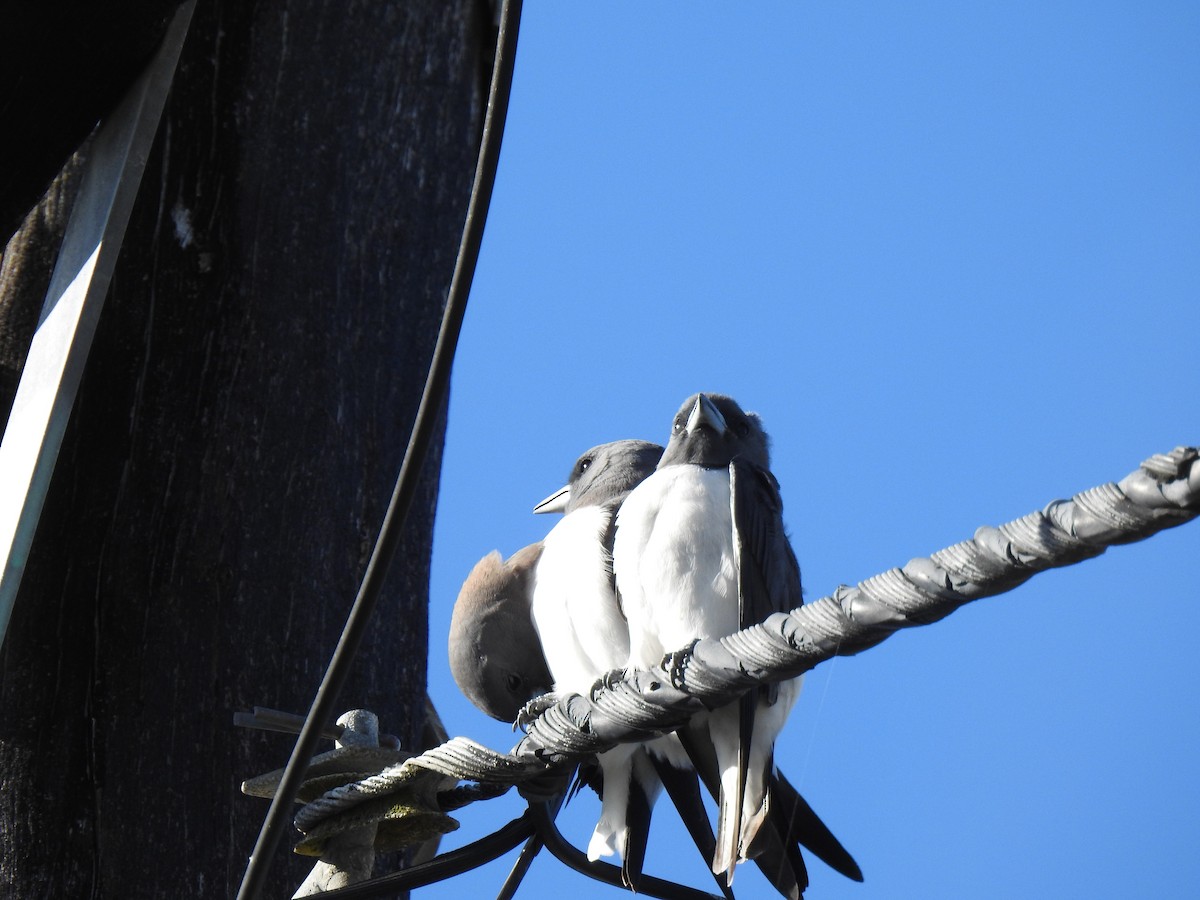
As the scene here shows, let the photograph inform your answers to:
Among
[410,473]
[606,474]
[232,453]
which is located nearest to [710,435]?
[606,474]

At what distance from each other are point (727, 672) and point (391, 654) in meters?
1.29

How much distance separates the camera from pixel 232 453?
3.10 metres

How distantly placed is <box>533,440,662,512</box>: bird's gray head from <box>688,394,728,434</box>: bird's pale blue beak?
44cm

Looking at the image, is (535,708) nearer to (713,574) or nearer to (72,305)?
(713,574)

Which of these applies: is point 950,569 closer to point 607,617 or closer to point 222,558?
point 222,558

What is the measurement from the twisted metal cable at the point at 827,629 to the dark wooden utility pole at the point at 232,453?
1.54 ft

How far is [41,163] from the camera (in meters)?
3.19

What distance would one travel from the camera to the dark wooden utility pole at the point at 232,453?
9.37 ft

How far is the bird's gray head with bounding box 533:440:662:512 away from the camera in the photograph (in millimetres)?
4684

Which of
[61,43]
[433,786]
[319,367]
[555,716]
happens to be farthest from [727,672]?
[61,43]

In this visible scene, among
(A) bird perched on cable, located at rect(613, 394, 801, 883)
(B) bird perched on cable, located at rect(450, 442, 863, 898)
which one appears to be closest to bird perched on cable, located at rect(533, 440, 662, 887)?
(B) bird perched on cable, located at rect(450, 442, 863, 898)

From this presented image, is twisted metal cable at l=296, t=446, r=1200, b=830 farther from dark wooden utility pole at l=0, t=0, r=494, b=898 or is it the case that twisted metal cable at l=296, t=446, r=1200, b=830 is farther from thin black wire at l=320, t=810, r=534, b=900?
dark wooden utility pole at l=0, t=0, r=494, b=898

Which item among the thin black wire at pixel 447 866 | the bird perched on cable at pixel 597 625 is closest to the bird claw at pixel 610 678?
the bird perched on cable at pixel 597 625

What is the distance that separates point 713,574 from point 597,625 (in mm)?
460
